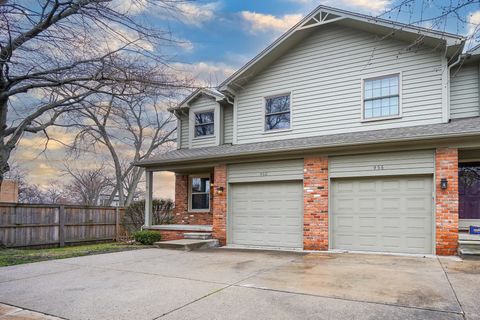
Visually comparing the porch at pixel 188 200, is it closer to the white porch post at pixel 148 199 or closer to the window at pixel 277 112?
the white porch post at pixel 148 199

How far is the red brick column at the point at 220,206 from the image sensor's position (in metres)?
11.5

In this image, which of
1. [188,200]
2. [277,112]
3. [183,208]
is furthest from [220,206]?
[277,112]

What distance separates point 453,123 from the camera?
9.02 meters

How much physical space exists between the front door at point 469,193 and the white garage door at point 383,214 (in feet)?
8.39

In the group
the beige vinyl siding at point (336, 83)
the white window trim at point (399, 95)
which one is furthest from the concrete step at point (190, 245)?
the white window trim at point (399, 95)

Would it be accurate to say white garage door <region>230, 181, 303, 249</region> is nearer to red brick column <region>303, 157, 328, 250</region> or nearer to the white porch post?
red brick column <region>303, 157, 328, 250</region>

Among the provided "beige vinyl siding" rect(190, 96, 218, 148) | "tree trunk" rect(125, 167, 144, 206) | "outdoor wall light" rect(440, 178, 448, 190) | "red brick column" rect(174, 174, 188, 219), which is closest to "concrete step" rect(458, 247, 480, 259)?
"outdoor wall light" rect(440, 178, 448, 190)

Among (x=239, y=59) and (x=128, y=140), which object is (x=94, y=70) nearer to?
(x=239, y=59)

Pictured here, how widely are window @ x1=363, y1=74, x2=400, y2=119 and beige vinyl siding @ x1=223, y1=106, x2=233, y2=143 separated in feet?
16.9

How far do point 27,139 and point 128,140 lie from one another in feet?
35.5

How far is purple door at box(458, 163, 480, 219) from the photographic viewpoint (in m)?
10.4

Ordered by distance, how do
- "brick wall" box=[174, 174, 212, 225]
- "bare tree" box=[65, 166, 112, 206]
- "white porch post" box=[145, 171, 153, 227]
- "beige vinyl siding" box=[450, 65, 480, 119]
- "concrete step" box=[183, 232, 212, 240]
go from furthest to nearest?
"bare tree" box=[65, 166, 112, 206] → "brick wall" box=[174, 174, 212, 225] → "white porch post" box=[145, 171, 153, 227] → "concrete step" box=[183, 232, 212, 240] → "beige vinyl siding" box=[450, 65, 480, 119]

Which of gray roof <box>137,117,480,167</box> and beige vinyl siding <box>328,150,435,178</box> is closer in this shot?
gray roof <box>137,117,480,167</box>

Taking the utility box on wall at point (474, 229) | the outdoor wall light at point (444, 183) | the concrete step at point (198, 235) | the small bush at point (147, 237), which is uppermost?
the outdoor wall light at point (444, 183)
